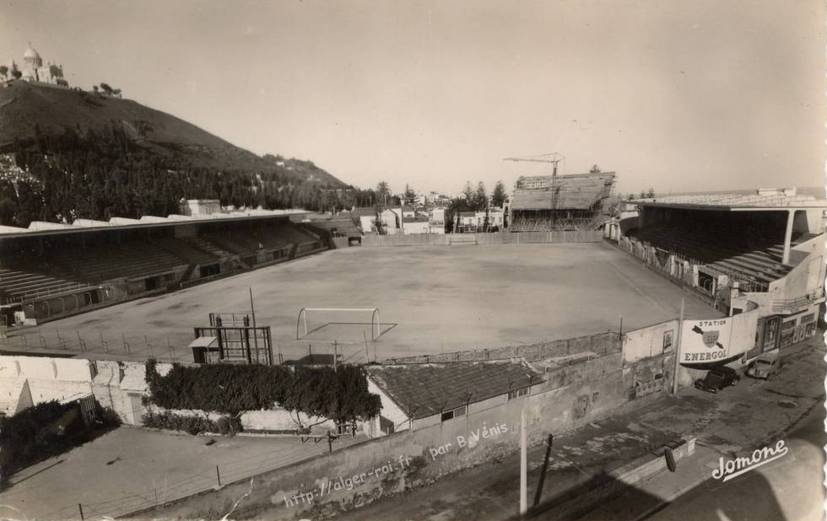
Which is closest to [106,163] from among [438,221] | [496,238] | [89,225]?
[438,221]

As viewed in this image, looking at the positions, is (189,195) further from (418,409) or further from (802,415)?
(802,415)

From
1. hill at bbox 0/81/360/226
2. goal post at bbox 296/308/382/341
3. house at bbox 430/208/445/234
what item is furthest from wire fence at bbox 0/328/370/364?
house at bbox 430/208/445/234

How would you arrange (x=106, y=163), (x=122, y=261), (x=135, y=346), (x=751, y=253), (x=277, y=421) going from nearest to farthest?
(x=277, y=421) → (x=135, y=346) → (x=751, y=253) → (x=122, y=261) → (x=106, y=163)

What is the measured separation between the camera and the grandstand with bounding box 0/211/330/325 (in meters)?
27.3

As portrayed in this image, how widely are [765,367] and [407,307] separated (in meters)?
19.3

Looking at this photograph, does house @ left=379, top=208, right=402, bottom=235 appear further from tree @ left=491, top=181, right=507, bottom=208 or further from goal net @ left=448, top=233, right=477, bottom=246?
tree @ left=491, top=181, right=507, bottom=208

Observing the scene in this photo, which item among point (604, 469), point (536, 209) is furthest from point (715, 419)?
point (536, 209)

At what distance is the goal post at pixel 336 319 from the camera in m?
23.2

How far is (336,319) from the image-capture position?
1031 inches

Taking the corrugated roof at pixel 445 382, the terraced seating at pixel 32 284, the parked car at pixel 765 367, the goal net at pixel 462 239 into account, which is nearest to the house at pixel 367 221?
the goal net at pixel 462 239

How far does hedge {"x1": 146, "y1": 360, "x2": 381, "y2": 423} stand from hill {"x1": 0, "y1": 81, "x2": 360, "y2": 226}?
43.2m

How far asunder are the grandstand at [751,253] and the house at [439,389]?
46.7 feet

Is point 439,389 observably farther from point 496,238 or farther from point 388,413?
point 496,238

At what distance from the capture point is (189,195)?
95.8m
